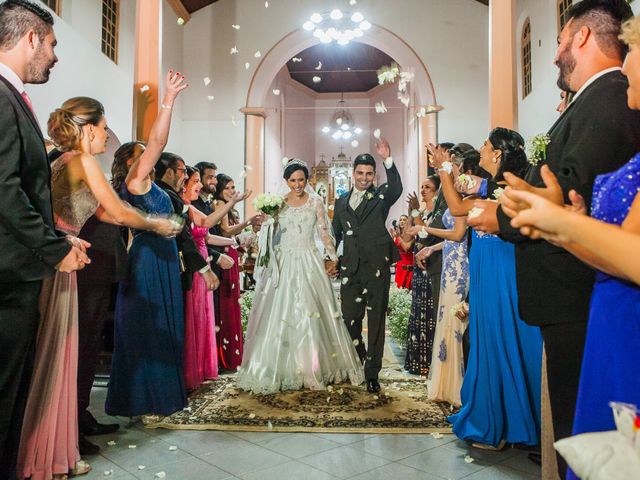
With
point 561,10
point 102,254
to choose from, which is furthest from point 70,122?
point 561,10

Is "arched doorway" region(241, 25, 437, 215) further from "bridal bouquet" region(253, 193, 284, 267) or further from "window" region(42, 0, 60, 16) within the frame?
"bridal bouquet" region(253, 193, 284, 267)

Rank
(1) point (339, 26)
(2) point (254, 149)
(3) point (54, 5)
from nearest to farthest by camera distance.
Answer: (3) point (54, 5)
(1) point (339, 26)
(2) point (254, 149)

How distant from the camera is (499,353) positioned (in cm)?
298

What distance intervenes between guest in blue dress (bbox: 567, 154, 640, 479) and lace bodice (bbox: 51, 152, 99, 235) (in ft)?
7.95

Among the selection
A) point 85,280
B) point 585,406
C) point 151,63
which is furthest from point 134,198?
point 151,63

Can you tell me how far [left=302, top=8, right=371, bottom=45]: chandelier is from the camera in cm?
998

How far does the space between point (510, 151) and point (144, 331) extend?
8.31 ft

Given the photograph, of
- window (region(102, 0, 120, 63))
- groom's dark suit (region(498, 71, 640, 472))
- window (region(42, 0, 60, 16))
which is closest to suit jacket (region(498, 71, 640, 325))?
groom's dark suit (region(498, 71, 640, 472))

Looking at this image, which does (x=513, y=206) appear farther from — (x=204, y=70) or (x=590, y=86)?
(x=204, y=70)

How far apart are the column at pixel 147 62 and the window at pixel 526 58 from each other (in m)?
8.17

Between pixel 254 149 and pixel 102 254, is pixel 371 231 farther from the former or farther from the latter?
pixel 254 149

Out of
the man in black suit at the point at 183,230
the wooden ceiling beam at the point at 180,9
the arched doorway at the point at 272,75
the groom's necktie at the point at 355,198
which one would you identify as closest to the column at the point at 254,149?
the arched doorway at the point at 272,75

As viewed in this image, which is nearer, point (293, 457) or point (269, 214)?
point (293, 457)

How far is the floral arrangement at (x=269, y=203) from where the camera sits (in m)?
4.67
